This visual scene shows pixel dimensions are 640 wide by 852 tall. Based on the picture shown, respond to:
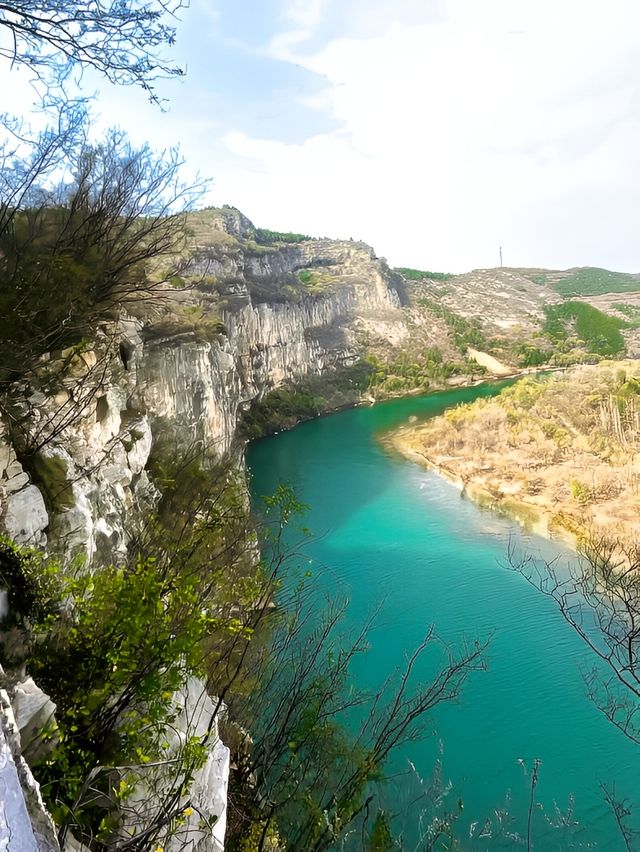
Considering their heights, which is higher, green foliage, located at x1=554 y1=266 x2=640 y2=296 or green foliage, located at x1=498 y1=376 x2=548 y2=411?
green foliage, located at x1=554 y1=266 x2=640 y2=296

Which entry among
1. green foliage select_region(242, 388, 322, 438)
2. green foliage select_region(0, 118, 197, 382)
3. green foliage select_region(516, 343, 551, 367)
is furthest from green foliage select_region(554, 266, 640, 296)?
green foliage select_region(0, 118, 197, 382)

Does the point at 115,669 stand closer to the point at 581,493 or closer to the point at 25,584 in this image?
the point at 25,584

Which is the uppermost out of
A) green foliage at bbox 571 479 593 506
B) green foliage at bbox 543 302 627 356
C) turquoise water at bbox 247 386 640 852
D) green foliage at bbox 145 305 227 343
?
green foliage at bbox 543 302 627 356

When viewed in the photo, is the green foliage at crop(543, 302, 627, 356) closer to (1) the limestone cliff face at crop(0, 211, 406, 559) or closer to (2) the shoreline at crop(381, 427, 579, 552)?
(1) the limestone cliff face at crop(0, 211, 406, 559)

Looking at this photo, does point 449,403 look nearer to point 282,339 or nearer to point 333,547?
point 282,339

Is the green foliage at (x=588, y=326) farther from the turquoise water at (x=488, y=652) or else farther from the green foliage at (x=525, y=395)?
the turquoise water at (x=488, y=652)
